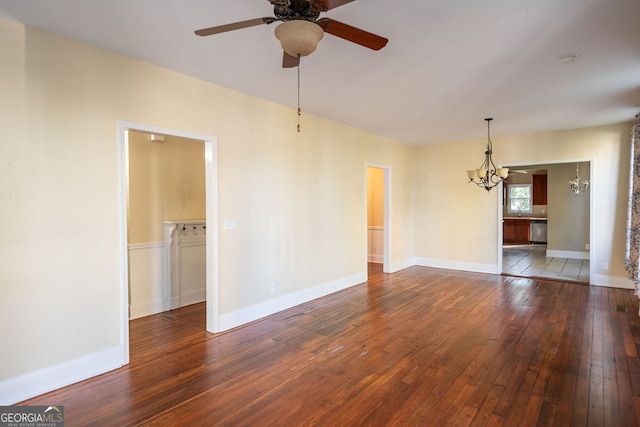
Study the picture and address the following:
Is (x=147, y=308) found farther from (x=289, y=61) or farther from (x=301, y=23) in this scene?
(x=301, y=23)

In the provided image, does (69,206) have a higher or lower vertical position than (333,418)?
higher

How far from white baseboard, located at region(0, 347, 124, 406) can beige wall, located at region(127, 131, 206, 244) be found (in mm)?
1613

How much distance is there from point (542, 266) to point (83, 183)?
8.54 meters

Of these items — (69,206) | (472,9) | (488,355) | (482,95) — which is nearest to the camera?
(472,9)

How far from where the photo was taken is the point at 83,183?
267cm

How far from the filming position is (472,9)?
2146 mm

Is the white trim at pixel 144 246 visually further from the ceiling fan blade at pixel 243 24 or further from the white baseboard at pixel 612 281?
the white baseboard at pixel 612 281

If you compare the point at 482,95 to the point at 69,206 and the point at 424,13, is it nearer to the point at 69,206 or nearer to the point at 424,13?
the point at 424,13

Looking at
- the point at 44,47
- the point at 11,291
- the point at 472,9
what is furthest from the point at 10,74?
the point at 472,9

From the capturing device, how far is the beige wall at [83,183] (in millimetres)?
2361

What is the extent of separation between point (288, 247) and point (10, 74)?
3151mm

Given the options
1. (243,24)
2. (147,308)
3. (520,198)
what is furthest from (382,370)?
(520,198)

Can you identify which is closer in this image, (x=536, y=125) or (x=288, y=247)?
(x=288, y=247)

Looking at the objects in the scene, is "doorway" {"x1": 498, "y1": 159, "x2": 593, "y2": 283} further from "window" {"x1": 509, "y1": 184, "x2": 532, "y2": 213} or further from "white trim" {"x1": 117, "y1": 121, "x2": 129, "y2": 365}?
"white trim" {"x1": 117, "y1": 121, "x2": 129, "y2": 365}
